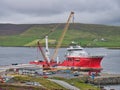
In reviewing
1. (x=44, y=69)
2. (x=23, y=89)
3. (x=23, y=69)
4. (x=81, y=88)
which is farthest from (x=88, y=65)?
(x=23, y=89)

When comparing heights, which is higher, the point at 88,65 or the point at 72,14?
the point at 72,14

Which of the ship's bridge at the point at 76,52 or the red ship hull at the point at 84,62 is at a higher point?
the ship's bridge at the point at 76,52

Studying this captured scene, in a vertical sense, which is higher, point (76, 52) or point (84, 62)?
point (76, 52)

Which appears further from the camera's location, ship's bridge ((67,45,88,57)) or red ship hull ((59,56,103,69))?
ship's bridge ((67,45,88,57))

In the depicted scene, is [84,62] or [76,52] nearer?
[84,62]

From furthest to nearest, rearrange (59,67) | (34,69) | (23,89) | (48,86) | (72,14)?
1. (72,14)
2. (59,67)
3. (34,69)
4. (48,86)
5. (23,89)

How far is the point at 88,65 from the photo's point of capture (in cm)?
13162

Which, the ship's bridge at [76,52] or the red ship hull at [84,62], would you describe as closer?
the red ship hull at [84,62]

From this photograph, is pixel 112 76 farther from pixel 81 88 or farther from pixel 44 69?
pixel 81 88

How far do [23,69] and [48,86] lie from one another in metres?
41.9

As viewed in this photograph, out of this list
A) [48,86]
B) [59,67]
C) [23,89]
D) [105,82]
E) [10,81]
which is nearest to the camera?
[23,89]

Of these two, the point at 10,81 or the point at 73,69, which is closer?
the point at 10,81

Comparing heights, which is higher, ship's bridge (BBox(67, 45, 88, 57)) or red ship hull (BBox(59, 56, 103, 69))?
ship's bridge (BBox(67, 45, 88, 57))

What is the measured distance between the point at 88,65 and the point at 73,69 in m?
5.96
